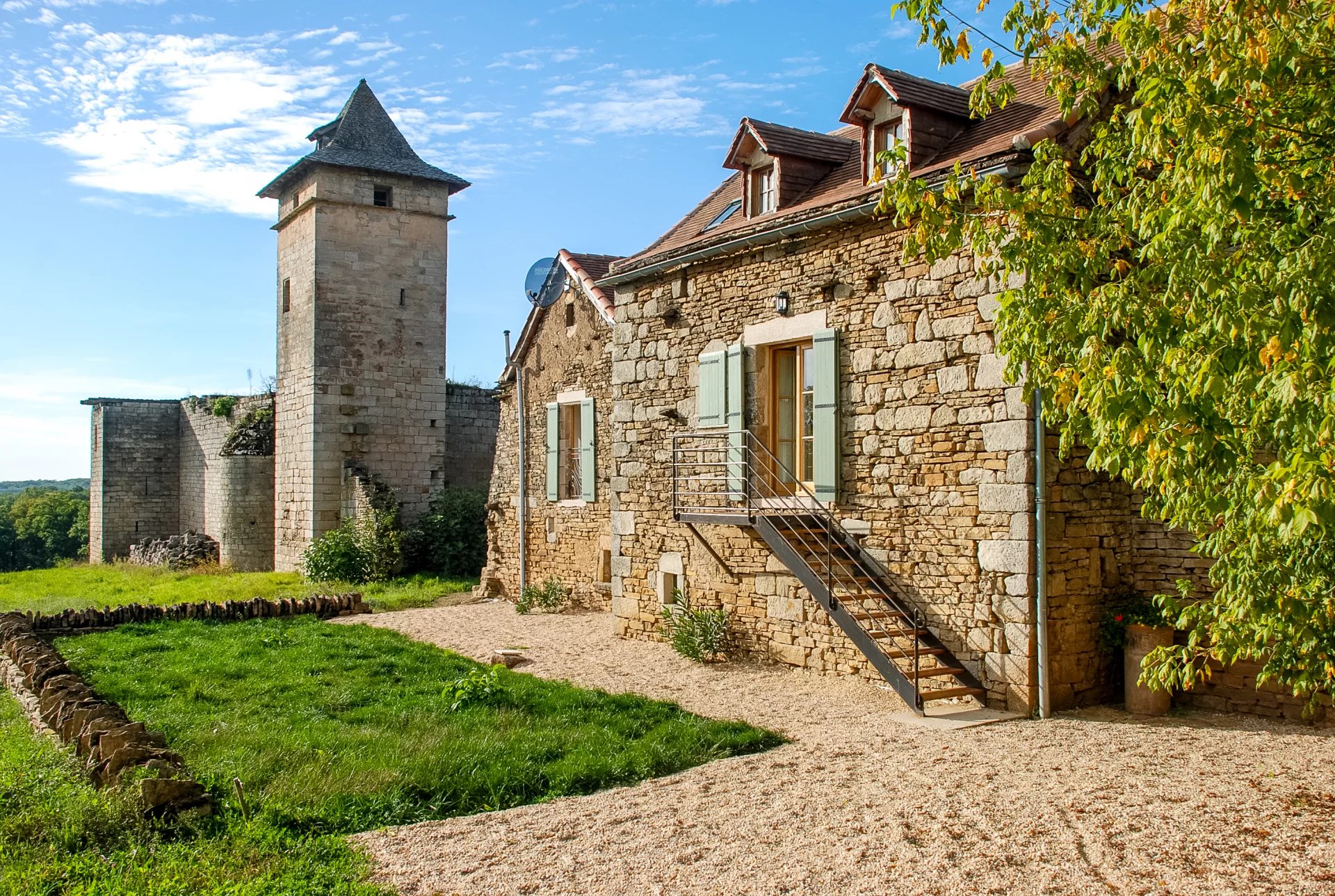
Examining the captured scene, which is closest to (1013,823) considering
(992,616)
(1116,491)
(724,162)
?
(992,616)

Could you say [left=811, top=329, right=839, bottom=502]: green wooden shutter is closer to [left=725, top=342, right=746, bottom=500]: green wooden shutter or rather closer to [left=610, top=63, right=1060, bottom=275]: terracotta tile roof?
[left=725, top=342, right=746, bottom=500]: green wooden shutter

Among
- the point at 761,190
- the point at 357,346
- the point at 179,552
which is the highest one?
the point at 761,190

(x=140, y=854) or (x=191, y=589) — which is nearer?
(x=140, y=854)

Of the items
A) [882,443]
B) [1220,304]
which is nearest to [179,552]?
[882,443]

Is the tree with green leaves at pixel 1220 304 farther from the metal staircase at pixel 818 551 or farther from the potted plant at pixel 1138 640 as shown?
the metal staircase at pixel 818 551

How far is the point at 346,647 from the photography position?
1112 cm

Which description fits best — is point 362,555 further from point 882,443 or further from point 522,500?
point 882,443

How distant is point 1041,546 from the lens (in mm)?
7930

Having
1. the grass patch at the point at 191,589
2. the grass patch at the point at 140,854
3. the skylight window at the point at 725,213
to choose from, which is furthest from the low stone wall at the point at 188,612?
the grass patch at the point at 140,854

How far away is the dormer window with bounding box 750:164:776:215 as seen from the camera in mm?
11000

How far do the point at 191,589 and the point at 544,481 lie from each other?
762 cm

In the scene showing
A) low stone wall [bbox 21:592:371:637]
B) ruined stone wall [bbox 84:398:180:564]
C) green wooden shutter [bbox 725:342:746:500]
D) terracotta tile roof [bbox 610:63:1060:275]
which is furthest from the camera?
ruined stone wall [bbox 84:398:180:564]

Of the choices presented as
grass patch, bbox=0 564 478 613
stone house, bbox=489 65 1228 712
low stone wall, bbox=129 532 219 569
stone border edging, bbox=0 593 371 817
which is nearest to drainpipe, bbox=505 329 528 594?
grass patch, bbox=0 564 478 613

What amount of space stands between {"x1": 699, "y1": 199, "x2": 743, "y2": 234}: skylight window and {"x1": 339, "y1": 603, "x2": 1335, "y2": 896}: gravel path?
6447 mm
